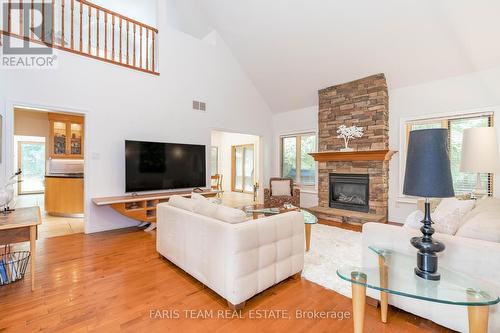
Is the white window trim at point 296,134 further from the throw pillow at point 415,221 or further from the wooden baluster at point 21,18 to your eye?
the wooden baluster at point 21,18

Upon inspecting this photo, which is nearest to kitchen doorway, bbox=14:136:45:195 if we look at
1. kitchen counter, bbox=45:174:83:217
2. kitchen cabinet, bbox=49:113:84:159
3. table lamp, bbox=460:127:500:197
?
kitchen cabinet, bbox=49:113:84:159

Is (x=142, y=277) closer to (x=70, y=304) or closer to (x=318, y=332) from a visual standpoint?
(x=70, y=304)

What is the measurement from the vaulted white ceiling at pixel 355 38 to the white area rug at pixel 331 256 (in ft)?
11.0

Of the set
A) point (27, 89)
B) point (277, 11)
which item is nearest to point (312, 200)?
point (277, 11)

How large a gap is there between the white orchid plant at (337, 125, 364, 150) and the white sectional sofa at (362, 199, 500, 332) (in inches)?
131

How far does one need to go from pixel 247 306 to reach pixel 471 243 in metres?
1.72

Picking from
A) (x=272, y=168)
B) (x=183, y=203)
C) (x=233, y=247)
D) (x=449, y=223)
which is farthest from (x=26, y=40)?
(x=272, y=168)

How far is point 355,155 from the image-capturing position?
16.6 ft

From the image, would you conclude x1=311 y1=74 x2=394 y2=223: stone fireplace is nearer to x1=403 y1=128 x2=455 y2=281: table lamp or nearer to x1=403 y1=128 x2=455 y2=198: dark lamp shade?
x1=403 y1=128 x2=455 y2=281: table lamp

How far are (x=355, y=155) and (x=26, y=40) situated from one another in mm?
6102

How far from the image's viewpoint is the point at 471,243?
Result: 5.20ft

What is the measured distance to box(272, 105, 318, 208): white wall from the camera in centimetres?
642

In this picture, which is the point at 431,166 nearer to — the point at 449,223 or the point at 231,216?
the point at 449,223

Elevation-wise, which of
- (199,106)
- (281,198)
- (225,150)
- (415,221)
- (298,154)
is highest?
(199,106)
